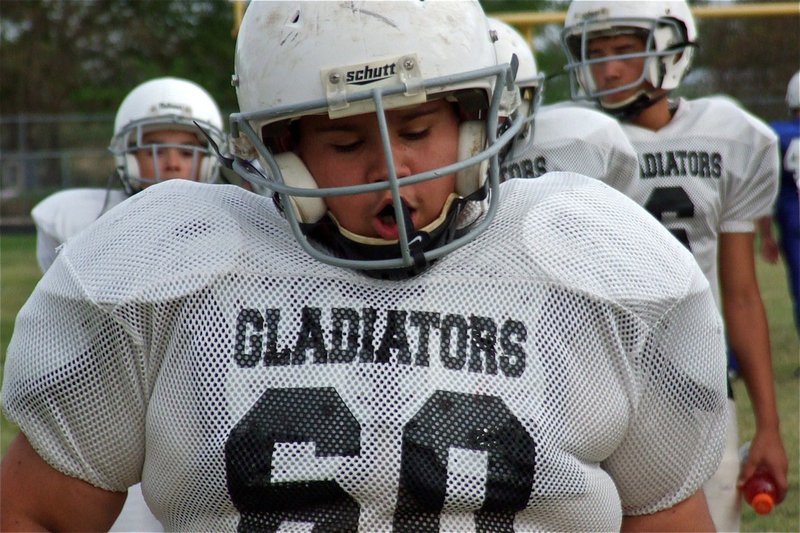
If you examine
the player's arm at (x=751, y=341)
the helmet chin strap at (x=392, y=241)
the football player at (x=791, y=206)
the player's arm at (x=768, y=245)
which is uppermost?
the helmet chin strap at (x=392, y=241)

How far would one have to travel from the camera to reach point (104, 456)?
1783mm

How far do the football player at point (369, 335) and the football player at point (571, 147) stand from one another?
4.09ft

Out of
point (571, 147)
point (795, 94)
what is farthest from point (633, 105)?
point (795, 94)

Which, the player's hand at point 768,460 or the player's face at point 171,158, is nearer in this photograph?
the player's hand at point 768,460

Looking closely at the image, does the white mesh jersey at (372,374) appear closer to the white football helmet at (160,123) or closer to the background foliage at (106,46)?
the white football helmet at (160,123)

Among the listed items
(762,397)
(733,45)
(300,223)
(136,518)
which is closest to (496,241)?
(300,223)

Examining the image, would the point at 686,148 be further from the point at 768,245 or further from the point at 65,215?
the point at 768,245

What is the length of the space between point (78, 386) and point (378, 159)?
1.76 ft

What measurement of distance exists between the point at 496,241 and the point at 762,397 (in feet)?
6.58

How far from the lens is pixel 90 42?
2341cm

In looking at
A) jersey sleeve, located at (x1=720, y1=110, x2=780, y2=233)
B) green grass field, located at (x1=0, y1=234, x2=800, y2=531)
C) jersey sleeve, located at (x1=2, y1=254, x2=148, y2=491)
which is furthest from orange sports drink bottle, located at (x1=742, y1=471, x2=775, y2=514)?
jersey sleeve, located at (x1=2, y1=254, x2=148, y2=491)

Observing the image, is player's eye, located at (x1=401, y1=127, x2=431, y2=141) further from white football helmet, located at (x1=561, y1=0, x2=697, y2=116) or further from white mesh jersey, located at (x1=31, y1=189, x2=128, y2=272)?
white mesh jersey, located at (x1=31, y1=189, x2=128, y2=272)

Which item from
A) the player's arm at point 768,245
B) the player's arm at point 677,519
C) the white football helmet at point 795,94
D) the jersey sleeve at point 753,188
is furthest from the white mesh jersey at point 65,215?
the white football helmet at point 795,94

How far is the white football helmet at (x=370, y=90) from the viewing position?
1697 mm
